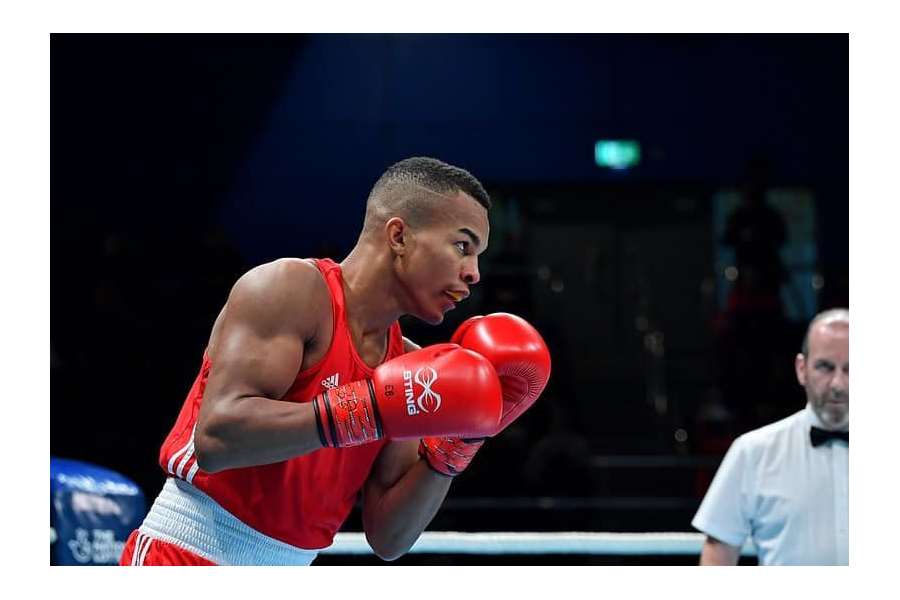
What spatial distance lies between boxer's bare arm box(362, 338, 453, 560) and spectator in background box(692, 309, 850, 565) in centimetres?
141

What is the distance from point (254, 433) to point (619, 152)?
630 cm

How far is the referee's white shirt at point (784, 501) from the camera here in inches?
137

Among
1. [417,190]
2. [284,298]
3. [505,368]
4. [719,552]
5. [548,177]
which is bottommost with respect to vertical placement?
[719,552]

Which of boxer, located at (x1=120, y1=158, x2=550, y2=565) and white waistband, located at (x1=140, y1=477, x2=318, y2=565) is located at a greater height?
boxer, located at (x1=120, y1=158, x2=550, y2=565)

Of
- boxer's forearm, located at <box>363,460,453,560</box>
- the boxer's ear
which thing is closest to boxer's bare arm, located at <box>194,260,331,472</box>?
the boxer's ear

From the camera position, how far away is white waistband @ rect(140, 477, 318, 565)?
2221 mm

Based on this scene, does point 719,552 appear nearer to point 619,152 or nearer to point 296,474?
point 296,474

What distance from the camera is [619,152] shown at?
788cm

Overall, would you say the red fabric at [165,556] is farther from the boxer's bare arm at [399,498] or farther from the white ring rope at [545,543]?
the white ring rope at [545,543]

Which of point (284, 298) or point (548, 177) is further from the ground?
point (548, 177)

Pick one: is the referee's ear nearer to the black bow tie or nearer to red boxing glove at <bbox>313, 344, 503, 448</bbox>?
the black bow tie

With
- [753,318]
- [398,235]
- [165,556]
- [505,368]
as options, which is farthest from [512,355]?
[753,318]

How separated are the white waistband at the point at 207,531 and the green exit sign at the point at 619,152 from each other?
6067 mm
